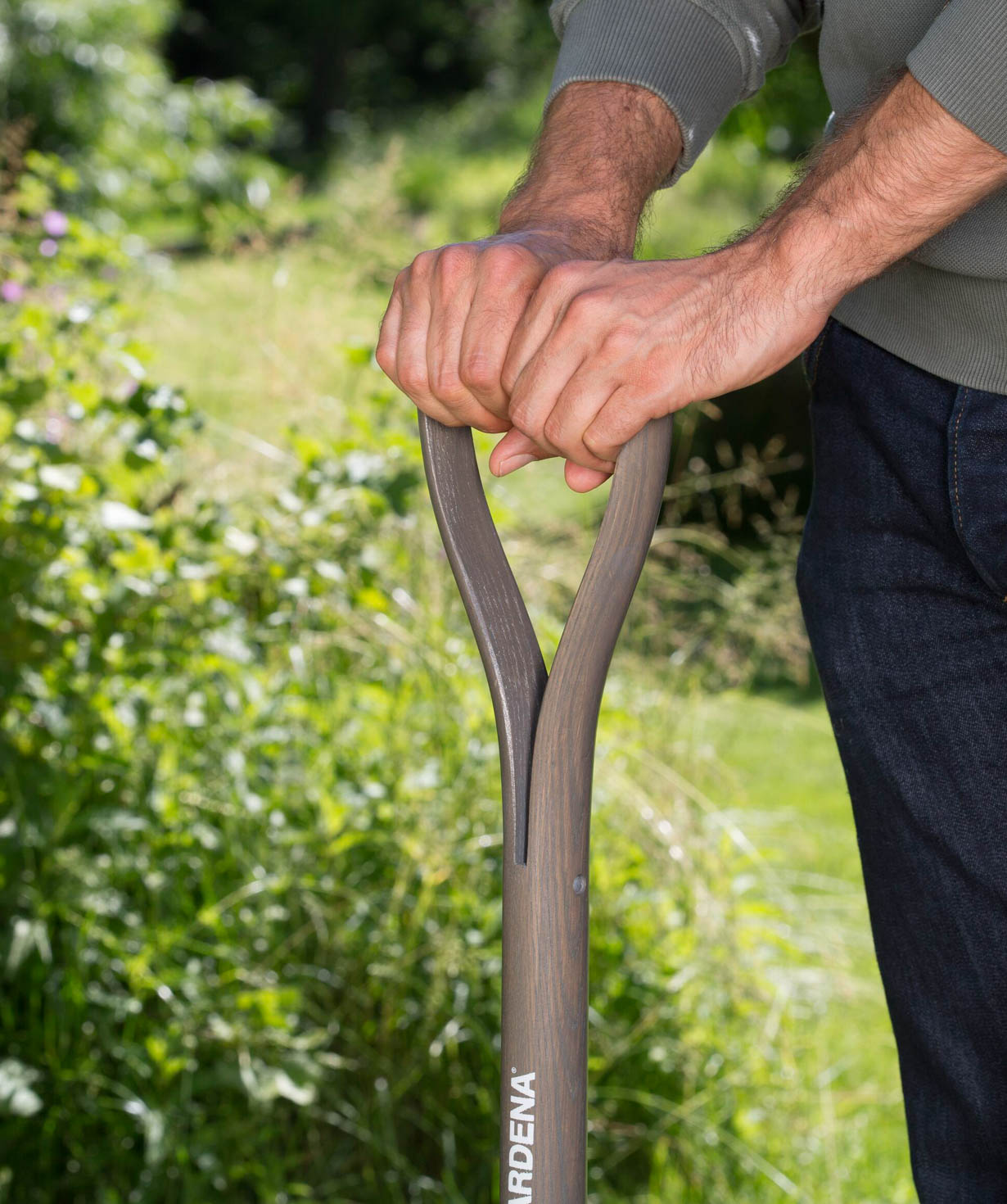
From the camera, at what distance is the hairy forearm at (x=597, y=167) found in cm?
108

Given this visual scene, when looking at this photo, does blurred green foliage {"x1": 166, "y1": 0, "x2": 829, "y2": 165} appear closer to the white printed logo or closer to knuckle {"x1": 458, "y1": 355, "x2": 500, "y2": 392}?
knuckle {"x1": 458, "y1": 355, "x2": 500, "y2": 392}

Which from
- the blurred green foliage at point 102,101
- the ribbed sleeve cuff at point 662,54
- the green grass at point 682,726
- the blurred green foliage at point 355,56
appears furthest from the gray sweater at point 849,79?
the blurred green foliage at point 355,56

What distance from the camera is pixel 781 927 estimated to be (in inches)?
100

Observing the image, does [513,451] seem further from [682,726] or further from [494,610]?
[682,726]

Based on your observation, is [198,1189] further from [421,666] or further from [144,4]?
[144,4]

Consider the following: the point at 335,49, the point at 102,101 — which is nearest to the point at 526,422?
the point at 102,101

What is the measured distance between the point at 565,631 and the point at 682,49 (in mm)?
626

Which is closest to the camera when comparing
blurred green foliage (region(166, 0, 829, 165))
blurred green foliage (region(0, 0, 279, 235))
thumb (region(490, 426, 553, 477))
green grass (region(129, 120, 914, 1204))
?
thumb (region(490, 426, 553, 477))

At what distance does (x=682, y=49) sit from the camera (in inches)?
47.6

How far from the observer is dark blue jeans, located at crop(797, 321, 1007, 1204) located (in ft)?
3.92

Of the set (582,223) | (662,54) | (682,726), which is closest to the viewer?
(582,223)

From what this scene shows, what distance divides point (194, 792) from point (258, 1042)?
16.2 inches

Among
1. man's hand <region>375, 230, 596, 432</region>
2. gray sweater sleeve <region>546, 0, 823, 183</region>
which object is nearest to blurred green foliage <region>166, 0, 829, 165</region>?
gray sweater sleeve <region>546, 0, 823, 183</region>

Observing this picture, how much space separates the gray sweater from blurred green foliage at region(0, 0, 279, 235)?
843 cm
